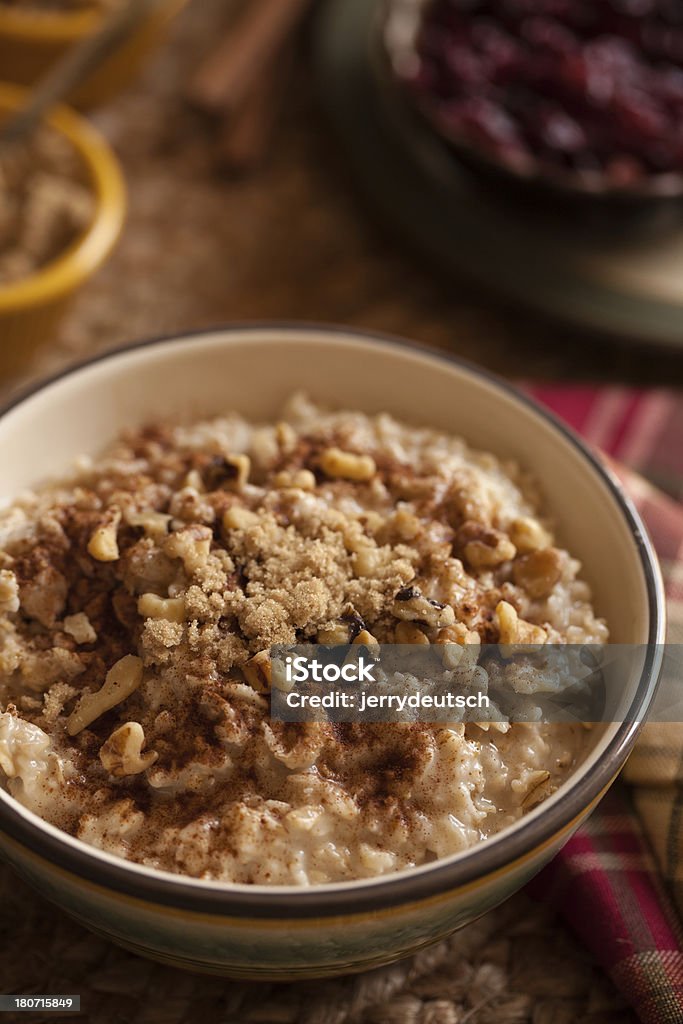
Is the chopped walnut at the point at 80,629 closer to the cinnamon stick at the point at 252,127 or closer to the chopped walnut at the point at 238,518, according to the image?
the chopped walnut at the point at 238,518

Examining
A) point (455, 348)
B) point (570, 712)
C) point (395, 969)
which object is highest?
point (570, 712)

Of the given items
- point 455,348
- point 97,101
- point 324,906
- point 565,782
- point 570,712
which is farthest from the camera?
point 97,101

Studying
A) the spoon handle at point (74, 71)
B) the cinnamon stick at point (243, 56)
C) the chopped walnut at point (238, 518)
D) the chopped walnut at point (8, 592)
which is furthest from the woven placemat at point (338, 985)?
the cinnamon stick at point (243, 56)

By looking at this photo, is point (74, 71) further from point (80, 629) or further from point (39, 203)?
point (80, 629)

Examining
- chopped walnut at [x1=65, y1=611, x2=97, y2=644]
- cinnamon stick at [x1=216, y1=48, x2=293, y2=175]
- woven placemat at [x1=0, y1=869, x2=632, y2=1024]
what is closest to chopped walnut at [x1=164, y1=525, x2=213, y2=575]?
chopped walnut at [x1=65, y1=611, x2=97, y2=644]

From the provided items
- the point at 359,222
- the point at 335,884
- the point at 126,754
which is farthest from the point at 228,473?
the point at 359,222

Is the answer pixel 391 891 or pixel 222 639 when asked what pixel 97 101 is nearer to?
pixel 222 639

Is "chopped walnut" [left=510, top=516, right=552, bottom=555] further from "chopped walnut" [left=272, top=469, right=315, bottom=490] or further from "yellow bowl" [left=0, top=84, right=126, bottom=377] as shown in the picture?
"yellow bowl" [left=0, top=84, right=126, bottom=377]

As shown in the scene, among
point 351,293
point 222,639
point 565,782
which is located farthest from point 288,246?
point 565,782
